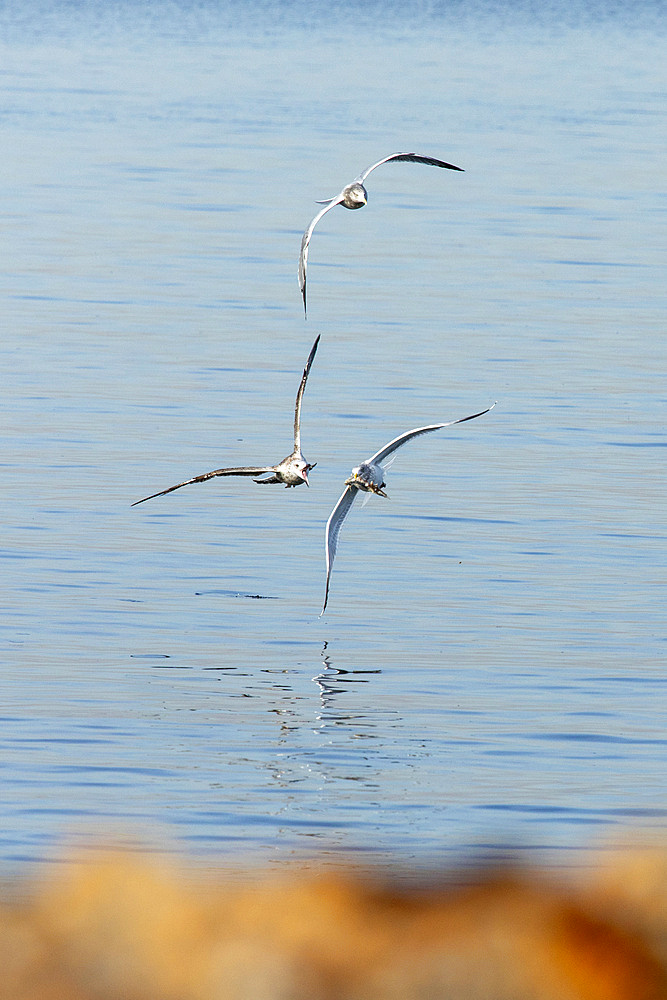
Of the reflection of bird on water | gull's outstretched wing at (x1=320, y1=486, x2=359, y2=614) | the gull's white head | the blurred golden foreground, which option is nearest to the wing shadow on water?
the reflection of bird on water

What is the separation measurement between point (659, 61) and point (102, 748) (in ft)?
182

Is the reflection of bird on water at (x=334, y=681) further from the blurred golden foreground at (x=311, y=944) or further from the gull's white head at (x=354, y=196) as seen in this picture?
the blurred golden foreground at (x=311, y=944)

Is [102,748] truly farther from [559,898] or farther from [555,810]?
[559,898]

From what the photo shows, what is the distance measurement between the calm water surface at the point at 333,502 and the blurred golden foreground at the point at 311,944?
5.90 m

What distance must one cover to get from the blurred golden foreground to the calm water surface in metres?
5.90

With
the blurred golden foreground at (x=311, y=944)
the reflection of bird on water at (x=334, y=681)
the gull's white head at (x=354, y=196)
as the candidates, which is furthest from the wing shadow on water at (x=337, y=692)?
the blurred golden foreground at (x=311, y=944)

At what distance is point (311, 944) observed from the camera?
5.89 feet

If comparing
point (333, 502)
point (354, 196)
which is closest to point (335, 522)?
point (354, 196)

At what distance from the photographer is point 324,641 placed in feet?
41.1

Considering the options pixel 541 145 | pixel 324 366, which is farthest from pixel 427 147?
pixel 324 366

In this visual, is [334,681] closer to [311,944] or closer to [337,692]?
[337,692]

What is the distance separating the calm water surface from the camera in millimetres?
9906

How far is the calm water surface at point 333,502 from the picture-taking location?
9906 millimetres

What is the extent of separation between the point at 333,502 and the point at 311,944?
14.8 metres
